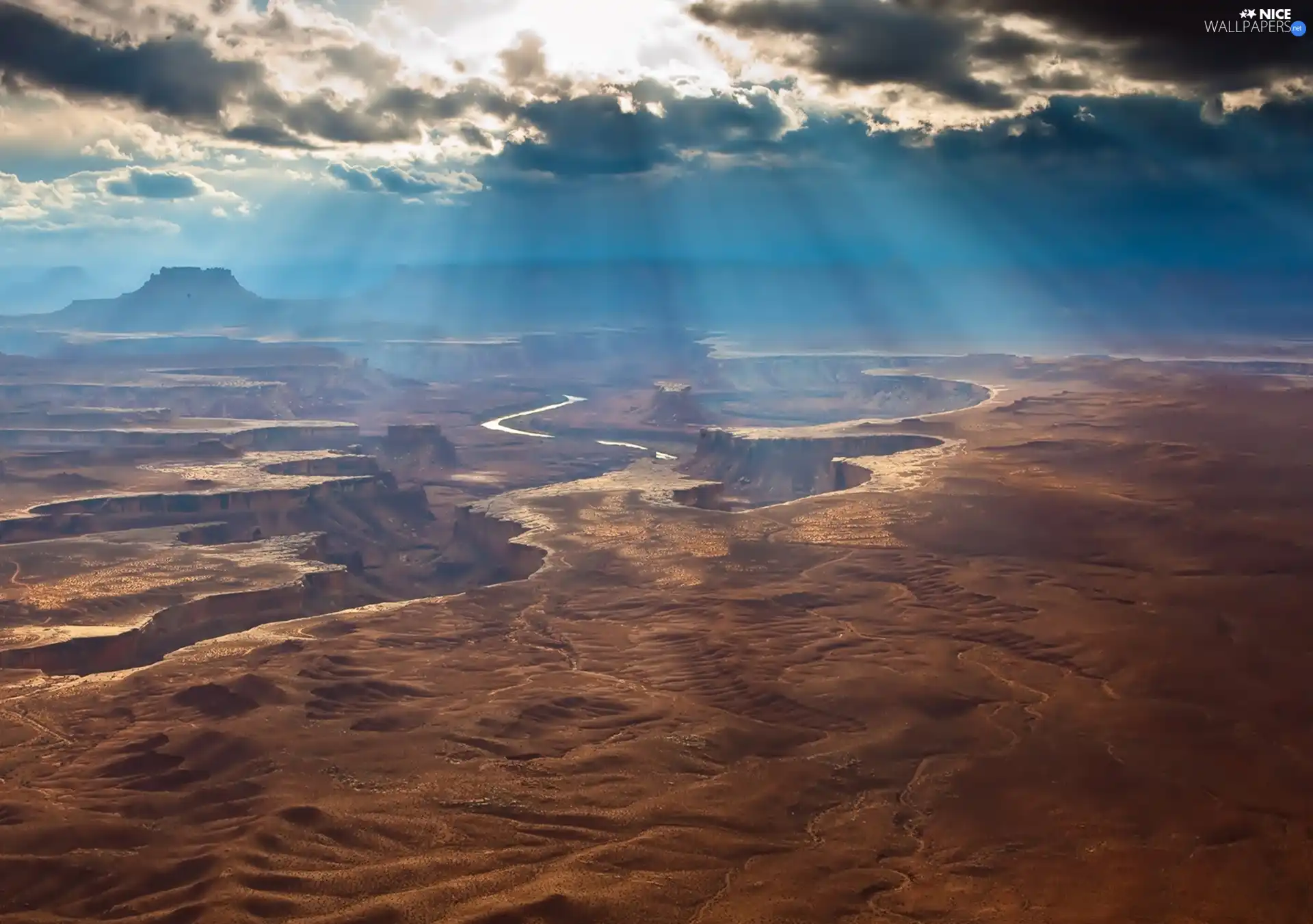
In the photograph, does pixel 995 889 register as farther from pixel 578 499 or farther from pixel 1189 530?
Answer: pixel 578 499

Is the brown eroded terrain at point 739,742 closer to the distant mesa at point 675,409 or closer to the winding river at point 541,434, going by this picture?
the winding river at point 541,434

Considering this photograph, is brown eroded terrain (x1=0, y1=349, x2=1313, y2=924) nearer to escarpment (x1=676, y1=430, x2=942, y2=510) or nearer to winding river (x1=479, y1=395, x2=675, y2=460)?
escarpment (x1=676, y1=430, x2=942, y2=510)

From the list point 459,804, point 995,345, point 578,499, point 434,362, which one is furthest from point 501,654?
point 995,345

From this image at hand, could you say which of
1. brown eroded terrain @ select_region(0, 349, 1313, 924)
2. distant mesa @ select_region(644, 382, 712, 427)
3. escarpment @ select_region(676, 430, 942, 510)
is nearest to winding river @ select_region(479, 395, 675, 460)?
A: distant mesa @ select_region(644, 382, 712, 427)

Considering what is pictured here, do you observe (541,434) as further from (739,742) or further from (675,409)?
(739,742)

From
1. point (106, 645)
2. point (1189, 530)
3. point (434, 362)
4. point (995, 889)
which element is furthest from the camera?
point (434, 362)

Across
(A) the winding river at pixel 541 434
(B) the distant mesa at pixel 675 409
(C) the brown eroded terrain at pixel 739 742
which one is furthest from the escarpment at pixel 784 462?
(B) the distant mesa at pixel 675 409
